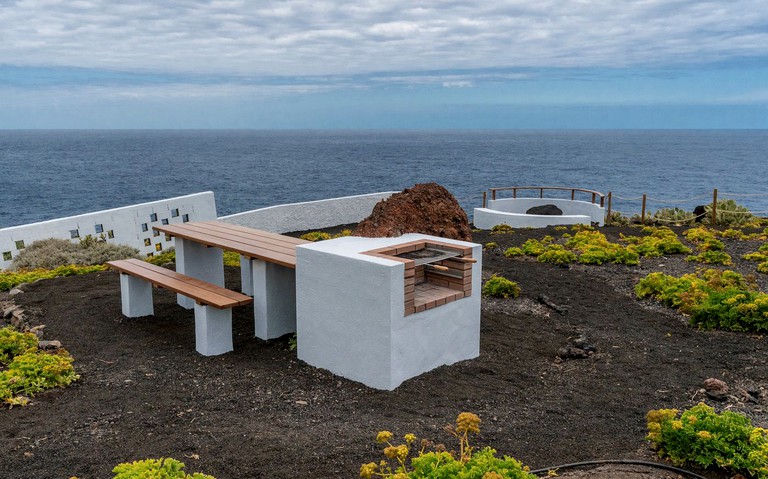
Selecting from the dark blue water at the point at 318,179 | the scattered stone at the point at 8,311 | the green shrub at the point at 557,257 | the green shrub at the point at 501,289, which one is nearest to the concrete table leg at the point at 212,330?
the scattered stone at the point at 8,311

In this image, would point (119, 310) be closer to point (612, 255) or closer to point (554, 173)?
point (612, 255)

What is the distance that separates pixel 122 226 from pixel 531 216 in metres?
10.8

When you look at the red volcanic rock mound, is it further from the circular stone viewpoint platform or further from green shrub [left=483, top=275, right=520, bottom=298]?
the circular stone viewpoint platform

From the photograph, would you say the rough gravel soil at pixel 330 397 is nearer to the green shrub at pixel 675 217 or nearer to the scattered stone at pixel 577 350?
the scattered stone at pixel 577 350

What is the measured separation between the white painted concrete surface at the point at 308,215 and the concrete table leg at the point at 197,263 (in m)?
7.66

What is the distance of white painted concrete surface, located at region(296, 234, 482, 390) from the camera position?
5945mm

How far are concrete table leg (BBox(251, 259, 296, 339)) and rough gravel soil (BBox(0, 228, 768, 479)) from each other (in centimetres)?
19

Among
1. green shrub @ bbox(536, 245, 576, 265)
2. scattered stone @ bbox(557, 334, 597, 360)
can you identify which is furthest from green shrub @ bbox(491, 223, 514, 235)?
scattered stone @ bbox(557, 334, 597, 360)

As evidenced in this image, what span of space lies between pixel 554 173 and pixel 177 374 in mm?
80876

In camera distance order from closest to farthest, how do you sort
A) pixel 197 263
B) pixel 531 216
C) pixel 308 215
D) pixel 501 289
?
pixel 197 263
pixel 501 289
pixel 531 216
pixel 308 215

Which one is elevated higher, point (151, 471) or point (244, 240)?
point (244, 240)

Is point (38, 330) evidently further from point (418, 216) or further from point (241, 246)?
point (418, 216)

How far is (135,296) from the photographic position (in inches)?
330

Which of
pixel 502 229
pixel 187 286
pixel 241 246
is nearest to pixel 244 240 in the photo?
pixel 241 246
